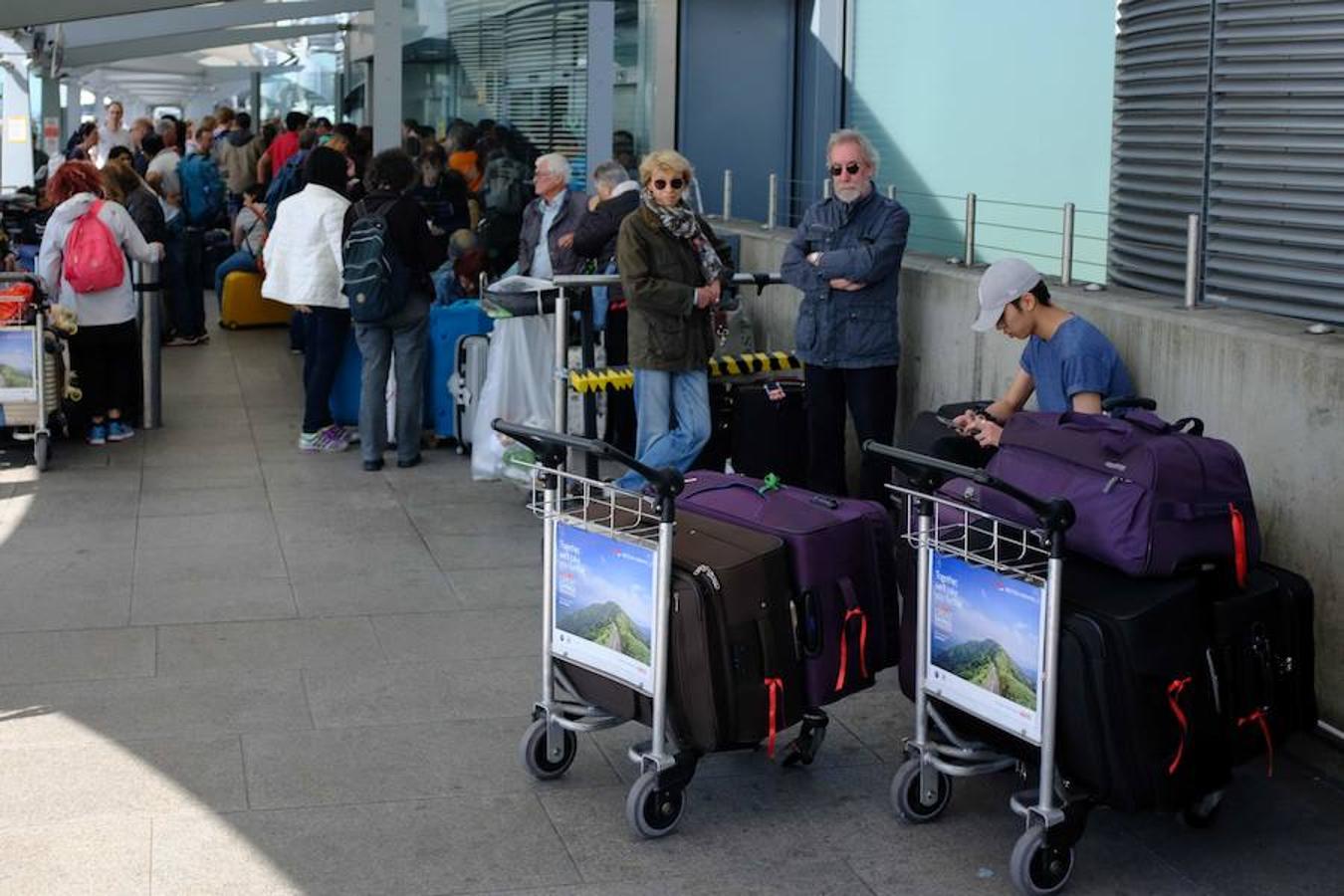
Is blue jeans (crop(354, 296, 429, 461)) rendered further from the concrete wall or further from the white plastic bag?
the concrete wall

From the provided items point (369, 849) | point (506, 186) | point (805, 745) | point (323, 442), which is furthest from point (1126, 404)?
point (506, 186)

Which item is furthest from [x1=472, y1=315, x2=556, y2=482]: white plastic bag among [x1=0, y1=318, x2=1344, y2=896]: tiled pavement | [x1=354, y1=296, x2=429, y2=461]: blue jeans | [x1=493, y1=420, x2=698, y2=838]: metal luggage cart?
[x1=493, y1=420, x2=698, y2=838]: metal luggage cart

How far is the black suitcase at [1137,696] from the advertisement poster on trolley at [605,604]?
44.2 inches

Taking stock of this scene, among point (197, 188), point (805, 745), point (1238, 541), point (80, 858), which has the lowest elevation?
point (80, 858)

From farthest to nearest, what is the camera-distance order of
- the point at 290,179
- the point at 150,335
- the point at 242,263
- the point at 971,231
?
the point at 242,263 < the point at 290,179 < the point at 150,335 < the point at 971,231

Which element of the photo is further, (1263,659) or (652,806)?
(652,806)

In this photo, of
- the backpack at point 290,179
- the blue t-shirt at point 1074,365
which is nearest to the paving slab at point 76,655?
the blue t-shirt at point 1074,365

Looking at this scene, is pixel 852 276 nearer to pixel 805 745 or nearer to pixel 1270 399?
pixel 1270 399

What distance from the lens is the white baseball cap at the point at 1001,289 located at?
19.5ft

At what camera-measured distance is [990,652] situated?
15.8 feet

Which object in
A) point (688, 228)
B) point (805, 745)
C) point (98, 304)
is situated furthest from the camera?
point (98, 304)

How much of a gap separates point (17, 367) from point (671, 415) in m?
4.09

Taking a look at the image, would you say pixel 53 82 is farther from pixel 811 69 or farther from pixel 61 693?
pixel 61 693

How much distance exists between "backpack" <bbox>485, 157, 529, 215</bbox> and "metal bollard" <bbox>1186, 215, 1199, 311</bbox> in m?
7.40
